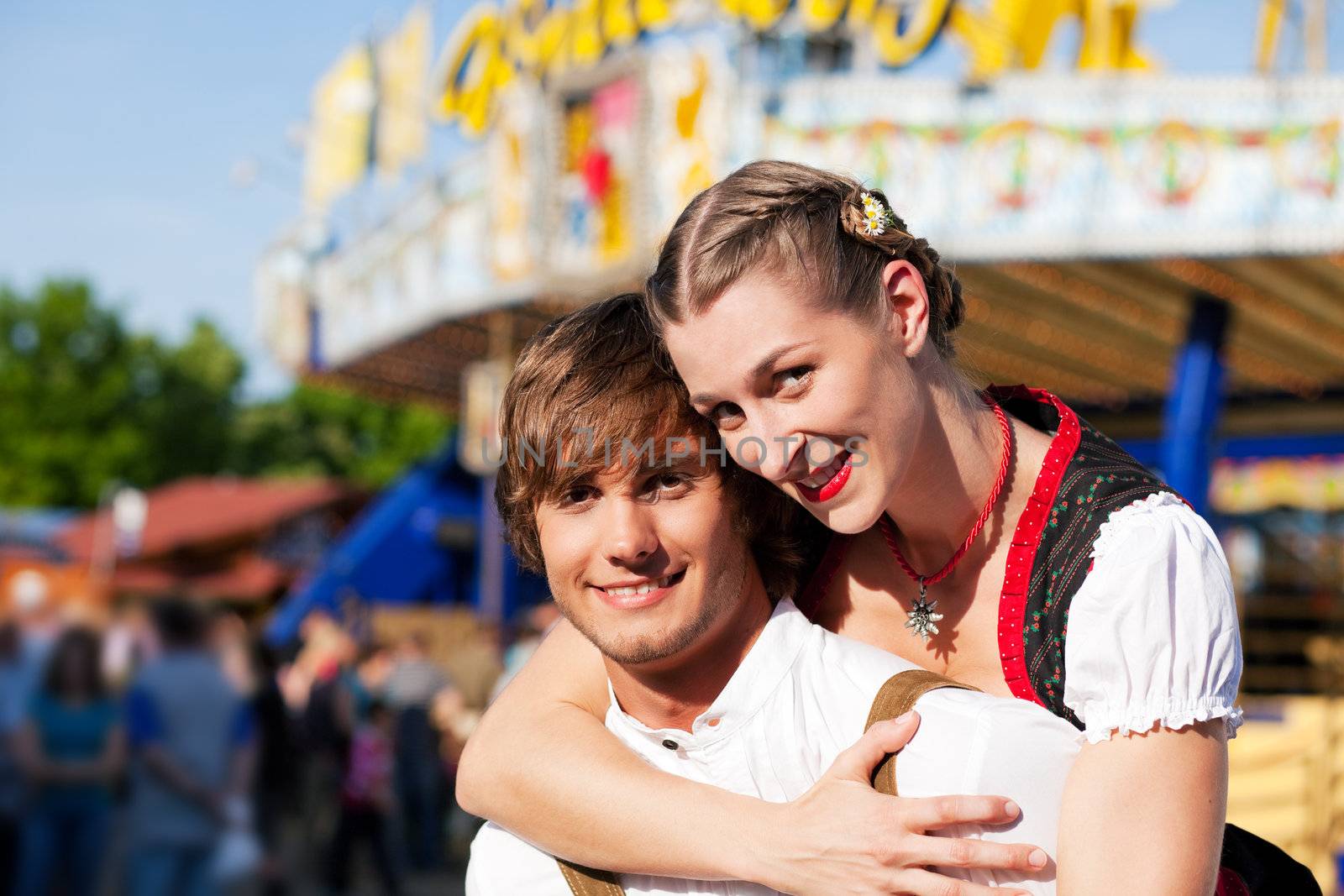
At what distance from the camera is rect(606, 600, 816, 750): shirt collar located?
164 cm

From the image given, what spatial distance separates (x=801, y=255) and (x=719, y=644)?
529mm

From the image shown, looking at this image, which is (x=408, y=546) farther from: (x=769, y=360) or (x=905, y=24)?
(x=769, y=360)

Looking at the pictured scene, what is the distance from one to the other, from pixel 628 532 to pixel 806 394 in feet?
0.92

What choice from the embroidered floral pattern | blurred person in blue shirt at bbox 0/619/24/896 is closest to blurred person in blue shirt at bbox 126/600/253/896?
blurred person in blue shirt at bbox 0/619/24/896

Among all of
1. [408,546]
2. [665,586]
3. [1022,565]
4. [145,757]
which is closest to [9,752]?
[145,757]

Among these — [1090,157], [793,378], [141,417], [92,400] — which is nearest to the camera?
[793,378]

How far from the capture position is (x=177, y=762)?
3.79 metres

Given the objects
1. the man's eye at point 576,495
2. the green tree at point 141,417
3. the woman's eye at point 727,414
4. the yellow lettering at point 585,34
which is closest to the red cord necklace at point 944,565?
the woman's eye at point 727,414

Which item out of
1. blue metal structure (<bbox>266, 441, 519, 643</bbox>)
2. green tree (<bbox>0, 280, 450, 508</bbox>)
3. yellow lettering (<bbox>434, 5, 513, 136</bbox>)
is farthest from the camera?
green tree (<bbox>0, 280, 450, 508</bbox>)

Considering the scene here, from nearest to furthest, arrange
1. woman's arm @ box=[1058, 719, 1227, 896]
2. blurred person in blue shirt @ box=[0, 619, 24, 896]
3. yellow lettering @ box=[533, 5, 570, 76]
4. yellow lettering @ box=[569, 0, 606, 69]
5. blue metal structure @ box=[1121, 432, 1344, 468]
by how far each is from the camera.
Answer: woman's arm @ box=[1058, 719, 1227, 896] → blurred person in blue shirt @ box=[0, 619, 24, 896] → yellow lettering @ box=[569, 0, 606, 69] → yellow lettering @ box=[533, 5, 570, 76] → blue metal structure @ box=[1121, 432, 1344, 468]

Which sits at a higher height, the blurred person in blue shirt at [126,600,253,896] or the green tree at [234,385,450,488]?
the blurred person in blue shirt at [126,600,253,896]

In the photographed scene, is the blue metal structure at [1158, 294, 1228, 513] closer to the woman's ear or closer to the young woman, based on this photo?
the young woman

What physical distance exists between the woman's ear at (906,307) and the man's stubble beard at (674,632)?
371 mm

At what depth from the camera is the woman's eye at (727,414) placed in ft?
5.49
